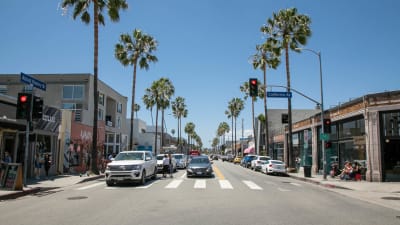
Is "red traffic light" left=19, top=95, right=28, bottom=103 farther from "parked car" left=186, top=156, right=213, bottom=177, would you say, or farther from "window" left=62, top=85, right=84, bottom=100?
"window" left=62, top=85, right=84, bottom=100

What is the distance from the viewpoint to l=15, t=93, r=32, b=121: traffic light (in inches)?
662

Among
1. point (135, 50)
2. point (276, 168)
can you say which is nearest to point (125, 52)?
point (135, 50)

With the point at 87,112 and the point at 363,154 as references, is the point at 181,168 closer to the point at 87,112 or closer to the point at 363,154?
the point at 87,112

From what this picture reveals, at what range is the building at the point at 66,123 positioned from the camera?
21906 millimetres

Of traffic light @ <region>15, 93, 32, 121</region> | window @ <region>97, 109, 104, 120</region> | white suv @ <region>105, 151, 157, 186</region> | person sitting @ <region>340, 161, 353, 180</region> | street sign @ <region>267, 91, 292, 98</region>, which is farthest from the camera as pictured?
window @ <region>97, 109, 104, 120</region>

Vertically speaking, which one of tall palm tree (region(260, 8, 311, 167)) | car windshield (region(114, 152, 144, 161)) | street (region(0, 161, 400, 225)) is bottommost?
street (region(0, 161, 400, 225))

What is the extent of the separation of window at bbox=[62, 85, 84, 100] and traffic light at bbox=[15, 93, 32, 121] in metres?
25.1

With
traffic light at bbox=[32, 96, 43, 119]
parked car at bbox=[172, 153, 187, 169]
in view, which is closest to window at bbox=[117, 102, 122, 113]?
parked car at bbox=[172, 153, 187, 169]

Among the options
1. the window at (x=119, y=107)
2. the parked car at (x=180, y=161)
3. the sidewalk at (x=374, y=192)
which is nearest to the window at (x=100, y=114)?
the window at (x=119, y=107)

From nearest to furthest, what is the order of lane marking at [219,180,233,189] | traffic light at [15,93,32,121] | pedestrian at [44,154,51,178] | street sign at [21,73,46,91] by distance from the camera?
Answer: street sign at [21,73,46,91], traffic light at [15,93,32,121], lane marking at [219,180,233,189], pedestrian at [44,154,51,178]

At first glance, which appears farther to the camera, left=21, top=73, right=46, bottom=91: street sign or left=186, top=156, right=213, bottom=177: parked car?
left=186, top=156, right=213, bottom=177: parked car

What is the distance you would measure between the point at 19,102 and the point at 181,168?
83.4ft

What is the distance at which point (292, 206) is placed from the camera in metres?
12.3

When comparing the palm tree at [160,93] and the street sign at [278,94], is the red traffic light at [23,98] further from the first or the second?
the palm tree at [160,93]
